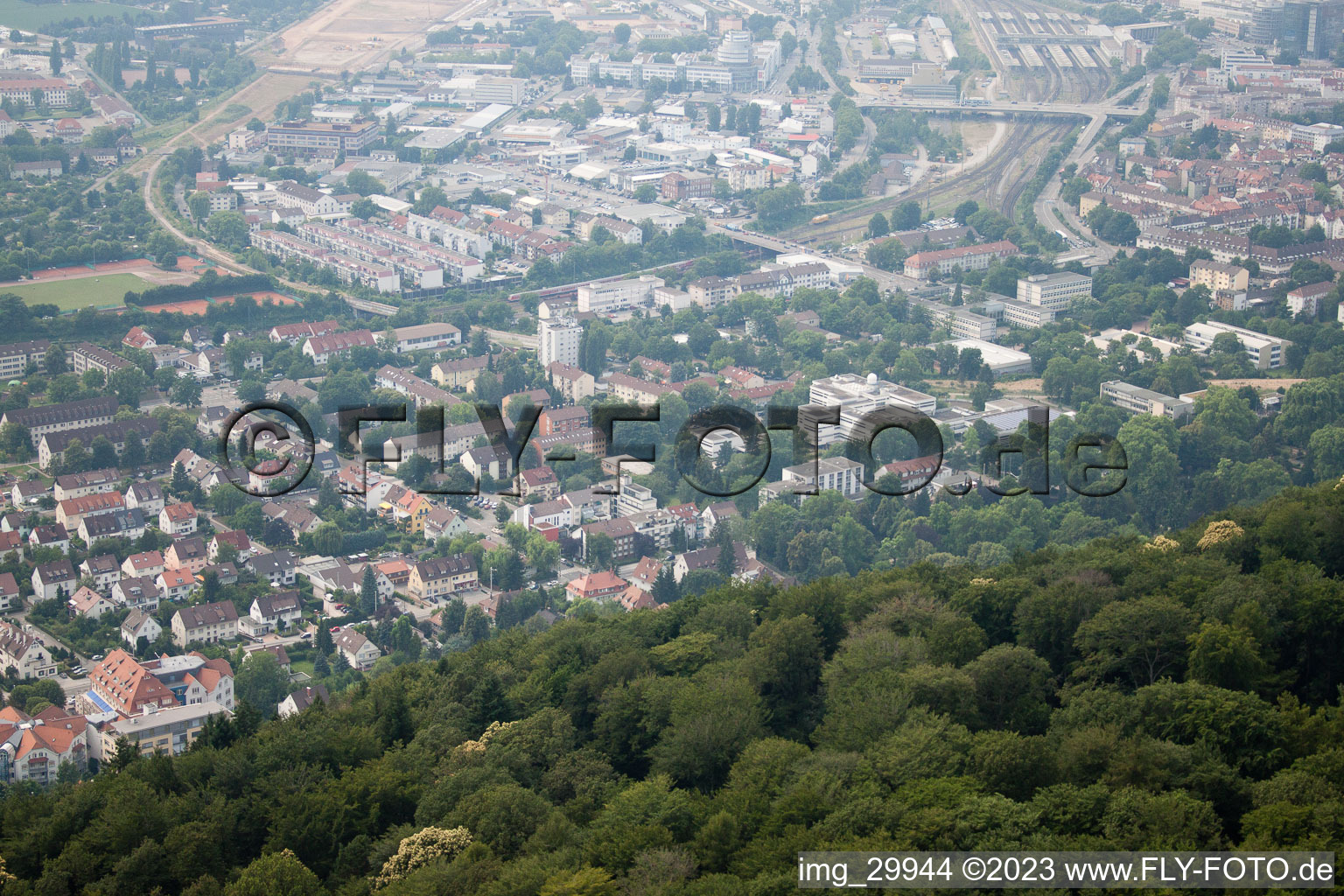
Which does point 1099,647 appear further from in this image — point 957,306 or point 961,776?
point 957,306

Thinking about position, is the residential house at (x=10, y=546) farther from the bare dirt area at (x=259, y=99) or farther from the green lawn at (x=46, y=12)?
the green lawn at (x=46, y=12)

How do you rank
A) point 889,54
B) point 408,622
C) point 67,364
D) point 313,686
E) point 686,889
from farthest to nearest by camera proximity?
1. point 889,54
2. point 67,364
3. point 408,622
4. point 313,686
5. point 686,889

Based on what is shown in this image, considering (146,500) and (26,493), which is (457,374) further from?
(26,493)

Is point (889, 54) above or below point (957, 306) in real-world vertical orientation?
above

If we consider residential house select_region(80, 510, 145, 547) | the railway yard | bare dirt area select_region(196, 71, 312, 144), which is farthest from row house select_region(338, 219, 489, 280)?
residential house select_region(80, 510, 145, 547)

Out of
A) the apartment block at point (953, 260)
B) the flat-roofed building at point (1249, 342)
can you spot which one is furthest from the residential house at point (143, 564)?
the apartment block at point (953, 260)

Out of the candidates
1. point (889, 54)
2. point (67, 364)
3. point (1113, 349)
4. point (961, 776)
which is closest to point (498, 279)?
point (67, 364)
